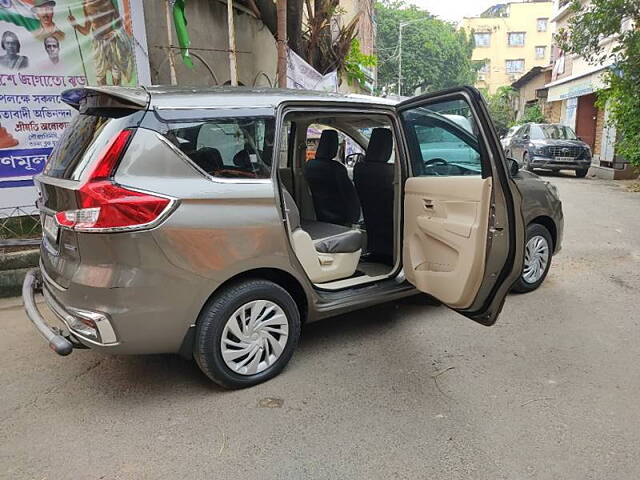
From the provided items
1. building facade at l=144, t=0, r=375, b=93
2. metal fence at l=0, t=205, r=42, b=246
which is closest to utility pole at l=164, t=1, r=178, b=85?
building facade at l=144, t=0, r=375, b=93

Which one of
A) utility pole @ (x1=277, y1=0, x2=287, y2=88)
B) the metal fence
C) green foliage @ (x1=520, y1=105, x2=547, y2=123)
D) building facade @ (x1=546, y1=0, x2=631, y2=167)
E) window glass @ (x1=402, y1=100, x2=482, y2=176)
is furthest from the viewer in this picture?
green foliage @ (x1=520, y1=105, x2=547, y2=123)

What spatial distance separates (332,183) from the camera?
4.54 m

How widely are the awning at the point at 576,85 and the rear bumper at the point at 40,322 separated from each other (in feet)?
61.1

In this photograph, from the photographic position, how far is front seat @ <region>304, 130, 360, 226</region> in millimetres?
4477


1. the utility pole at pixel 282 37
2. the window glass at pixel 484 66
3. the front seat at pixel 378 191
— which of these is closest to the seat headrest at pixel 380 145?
the front seat at pixel 378 191

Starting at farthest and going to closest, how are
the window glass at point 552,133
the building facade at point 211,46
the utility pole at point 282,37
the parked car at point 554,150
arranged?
the window glass at point 552,133, the parked car at point 554,150, the building facade at point 211,46, the utility pole at point 282,37

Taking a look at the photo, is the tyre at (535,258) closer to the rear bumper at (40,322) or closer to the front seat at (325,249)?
the front seat at (325,249)

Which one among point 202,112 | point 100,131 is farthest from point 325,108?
point 100,131

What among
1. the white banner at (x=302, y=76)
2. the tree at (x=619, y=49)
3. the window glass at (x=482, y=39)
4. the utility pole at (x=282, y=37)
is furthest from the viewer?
the window glass at (x=482, y=39)

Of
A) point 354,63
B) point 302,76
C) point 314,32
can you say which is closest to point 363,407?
point 302,76

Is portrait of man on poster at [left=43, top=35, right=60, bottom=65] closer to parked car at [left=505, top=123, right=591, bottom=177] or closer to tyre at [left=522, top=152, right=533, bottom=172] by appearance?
parked car at [left=505, top=123, right=591, bottom=177]

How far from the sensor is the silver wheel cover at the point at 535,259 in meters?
4.64

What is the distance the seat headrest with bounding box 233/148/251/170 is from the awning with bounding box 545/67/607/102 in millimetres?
17791

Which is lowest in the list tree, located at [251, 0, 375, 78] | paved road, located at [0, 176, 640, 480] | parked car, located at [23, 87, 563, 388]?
paved road, located at [0, 176, 640, 480]
